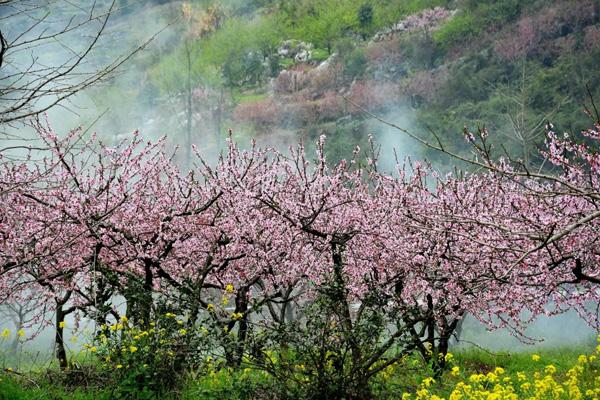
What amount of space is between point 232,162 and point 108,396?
3.73 meters

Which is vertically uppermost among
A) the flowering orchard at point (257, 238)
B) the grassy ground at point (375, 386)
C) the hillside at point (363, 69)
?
the hillside at point (363, 69)

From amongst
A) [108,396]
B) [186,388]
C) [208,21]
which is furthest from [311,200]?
[208,21]

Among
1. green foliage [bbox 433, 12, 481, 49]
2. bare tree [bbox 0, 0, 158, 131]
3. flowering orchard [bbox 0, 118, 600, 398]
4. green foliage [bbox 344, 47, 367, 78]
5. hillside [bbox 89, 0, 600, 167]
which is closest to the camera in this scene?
bare tree [bbox 0, 0, 158, 131]

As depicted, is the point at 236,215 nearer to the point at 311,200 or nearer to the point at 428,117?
the point at 311,200

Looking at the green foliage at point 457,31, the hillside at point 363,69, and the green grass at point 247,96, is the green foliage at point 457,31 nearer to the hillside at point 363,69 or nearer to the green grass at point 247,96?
the hillside at point 363,69

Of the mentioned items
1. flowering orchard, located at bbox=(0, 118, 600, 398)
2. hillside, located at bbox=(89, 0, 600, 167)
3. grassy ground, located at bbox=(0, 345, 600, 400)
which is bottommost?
grassy ground, located at bbox=(0, 345, 600, 400)

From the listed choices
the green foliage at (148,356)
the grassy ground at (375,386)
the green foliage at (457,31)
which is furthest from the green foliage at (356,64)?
the green foliage at (148,356)

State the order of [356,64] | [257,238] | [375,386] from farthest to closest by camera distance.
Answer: [356,64]
[257,238]
[375,386]

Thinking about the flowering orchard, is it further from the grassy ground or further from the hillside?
the hillside

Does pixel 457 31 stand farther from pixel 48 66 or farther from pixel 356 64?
pixel 48 66

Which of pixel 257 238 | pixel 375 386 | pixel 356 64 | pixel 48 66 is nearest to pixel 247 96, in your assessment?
pixel 356 64

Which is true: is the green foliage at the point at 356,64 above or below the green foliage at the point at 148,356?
above

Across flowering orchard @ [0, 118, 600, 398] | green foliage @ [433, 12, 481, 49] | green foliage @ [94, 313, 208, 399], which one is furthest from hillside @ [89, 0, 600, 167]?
green foliage @ [94, 313, 208, 399]

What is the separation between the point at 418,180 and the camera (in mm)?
9719
